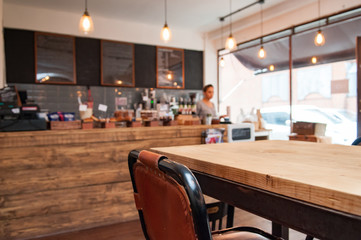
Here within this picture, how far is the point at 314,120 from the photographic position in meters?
5.14

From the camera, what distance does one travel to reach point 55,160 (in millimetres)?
2688

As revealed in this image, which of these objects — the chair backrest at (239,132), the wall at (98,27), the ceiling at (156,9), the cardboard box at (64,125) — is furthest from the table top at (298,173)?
the wall at (98,27)

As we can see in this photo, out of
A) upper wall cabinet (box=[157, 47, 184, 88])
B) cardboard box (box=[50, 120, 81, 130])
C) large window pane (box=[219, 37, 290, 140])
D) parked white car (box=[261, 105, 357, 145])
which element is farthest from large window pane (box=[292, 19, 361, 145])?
cardboard box (box=[50, 120, 81, 130])

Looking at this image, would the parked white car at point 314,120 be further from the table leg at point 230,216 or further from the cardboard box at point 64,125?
the cardboard box at point 64,125

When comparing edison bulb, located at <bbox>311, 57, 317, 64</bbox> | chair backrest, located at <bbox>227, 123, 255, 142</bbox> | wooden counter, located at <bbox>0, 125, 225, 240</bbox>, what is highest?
edison bulb, located at <bbox>311, 57, 317, 64</bbox>

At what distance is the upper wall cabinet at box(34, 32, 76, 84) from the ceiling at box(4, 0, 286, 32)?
0.56 metres

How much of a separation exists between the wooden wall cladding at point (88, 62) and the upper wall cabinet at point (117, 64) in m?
0.10

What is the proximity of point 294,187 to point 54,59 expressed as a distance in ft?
18.4

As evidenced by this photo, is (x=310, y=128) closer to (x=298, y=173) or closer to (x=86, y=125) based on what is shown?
(x=86, y=125)

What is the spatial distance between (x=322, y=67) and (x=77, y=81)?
4.45 m

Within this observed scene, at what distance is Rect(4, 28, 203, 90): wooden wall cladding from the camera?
17.1ft

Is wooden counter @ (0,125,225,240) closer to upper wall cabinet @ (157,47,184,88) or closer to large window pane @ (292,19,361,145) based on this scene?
large window pane @ (292,19,361,145)

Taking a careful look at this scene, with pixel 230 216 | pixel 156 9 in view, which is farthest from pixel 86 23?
pixel 230 216


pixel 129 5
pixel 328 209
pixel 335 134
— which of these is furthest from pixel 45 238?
pixel 335 134
